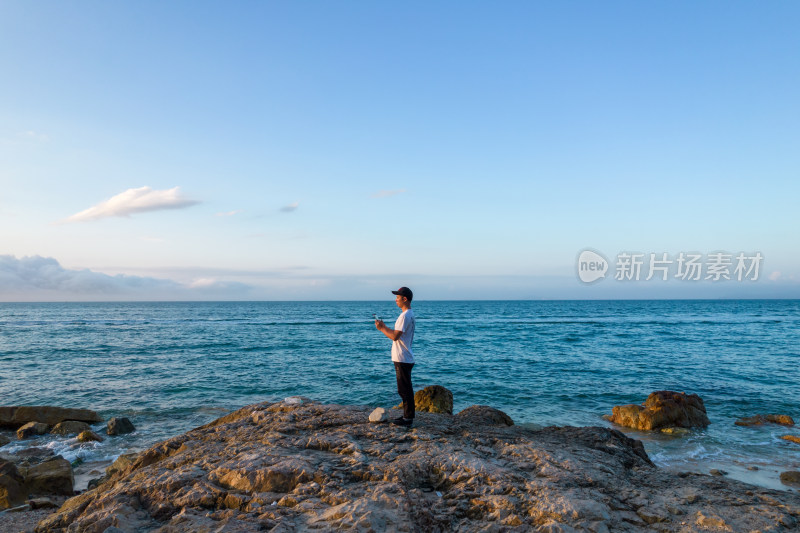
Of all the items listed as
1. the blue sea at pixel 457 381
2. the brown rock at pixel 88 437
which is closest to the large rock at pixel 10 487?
the blue sea at pixel 457 381

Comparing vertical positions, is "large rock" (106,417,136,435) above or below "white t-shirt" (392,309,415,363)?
below

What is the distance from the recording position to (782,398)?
17.6m

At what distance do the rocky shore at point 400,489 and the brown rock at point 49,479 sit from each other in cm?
316

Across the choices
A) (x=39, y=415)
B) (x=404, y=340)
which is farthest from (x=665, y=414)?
(x=39, y=415)

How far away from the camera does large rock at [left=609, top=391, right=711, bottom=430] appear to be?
13258 mm

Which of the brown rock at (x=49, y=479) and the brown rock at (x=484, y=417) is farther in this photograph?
the brown rock at (x=484, y=417)

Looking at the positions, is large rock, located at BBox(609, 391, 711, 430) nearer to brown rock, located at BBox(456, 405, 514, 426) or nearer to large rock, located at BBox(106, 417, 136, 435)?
brown rock, located at BBox(456, 405, 514, 426)

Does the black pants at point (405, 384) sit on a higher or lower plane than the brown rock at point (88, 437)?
higher

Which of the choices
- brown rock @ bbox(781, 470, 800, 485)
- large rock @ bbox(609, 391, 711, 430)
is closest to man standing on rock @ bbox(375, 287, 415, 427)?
brown rock @ bbox(781, 470, 800, 485)

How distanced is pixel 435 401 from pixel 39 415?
12764 millimetres

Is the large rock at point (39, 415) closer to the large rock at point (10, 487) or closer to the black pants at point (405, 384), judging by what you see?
the large rock at point (10, 487)

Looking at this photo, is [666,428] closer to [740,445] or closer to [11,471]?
[740,445]

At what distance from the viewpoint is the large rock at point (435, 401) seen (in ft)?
42.7

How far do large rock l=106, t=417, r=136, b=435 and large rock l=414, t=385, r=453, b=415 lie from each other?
8.98m
